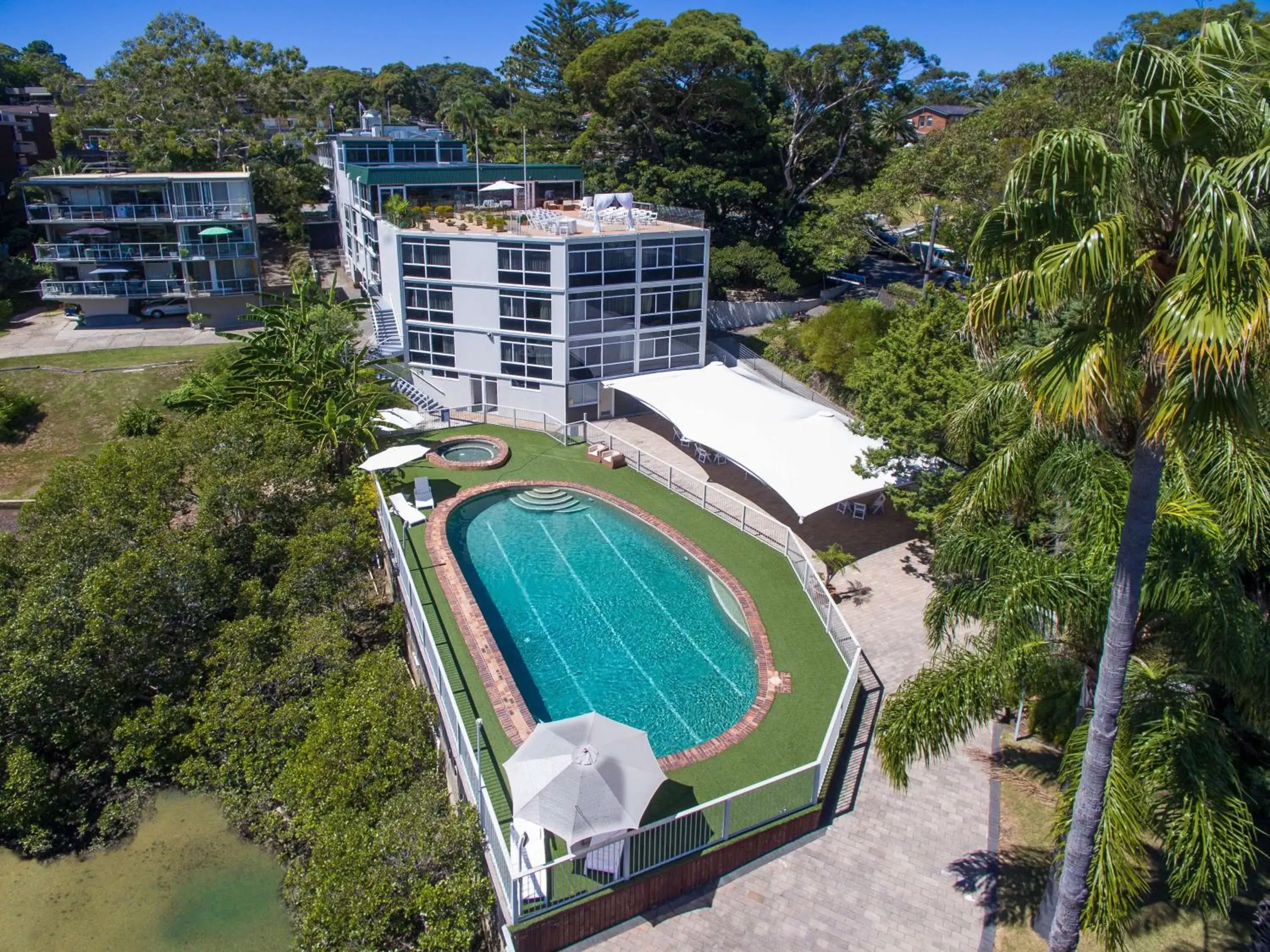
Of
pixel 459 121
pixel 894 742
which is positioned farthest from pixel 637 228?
pixel 459 121

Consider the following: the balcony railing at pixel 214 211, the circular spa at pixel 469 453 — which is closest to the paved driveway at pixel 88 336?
the balcony railing at pixel 214 211

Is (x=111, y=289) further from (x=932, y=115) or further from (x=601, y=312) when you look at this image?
(x=932, y=115)

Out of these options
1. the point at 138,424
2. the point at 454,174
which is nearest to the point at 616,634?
the point at 138,424

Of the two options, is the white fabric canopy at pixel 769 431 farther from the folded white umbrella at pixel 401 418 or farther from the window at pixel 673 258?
the folded white umbrella at pixel 401 418

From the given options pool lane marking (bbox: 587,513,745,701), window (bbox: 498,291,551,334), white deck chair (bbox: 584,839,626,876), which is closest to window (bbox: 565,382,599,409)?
window (bbox: 498,291,551,334)

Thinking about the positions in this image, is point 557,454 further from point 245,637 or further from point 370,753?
point 370,753

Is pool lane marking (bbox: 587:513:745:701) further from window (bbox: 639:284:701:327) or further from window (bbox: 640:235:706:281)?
window (bbox: 640:235:706:281)

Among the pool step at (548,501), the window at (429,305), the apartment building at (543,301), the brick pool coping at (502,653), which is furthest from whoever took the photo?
the window at (429,305)
